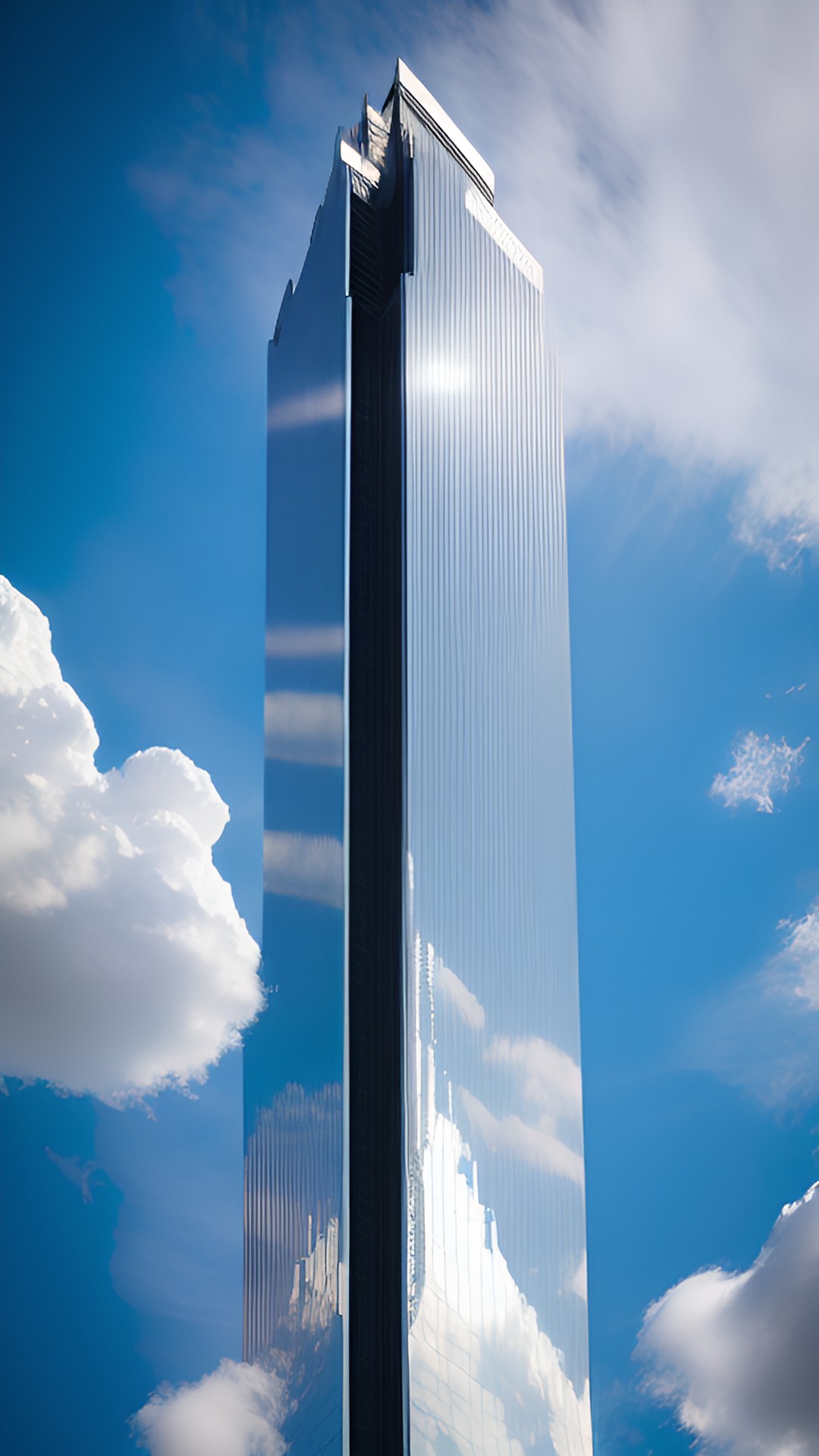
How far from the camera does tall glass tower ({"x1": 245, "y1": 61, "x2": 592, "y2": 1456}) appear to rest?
16.3 ft

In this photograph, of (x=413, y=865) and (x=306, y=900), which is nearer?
(x=413, y=865)

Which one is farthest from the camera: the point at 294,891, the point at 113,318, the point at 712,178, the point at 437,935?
the point at 712,178

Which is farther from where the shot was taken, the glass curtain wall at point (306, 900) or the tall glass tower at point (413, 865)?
the tall glass tower at point (413, 865)

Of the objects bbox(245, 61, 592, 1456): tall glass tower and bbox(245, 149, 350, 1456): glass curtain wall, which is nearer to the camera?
bbox(245, 149, 350, 1456): glass curtain wall

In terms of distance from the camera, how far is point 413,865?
17.1ft

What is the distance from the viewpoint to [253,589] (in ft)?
23.0

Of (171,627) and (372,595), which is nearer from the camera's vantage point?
(372,595)

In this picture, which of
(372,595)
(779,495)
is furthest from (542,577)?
(779,495)

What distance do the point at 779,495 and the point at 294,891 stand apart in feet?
20.2

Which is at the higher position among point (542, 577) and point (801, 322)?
point (801, 322)

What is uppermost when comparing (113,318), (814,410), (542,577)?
(814,410)

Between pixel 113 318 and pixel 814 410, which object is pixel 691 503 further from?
pixel 113 318

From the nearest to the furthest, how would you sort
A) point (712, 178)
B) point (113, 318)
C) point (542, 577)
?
point (113, 318), point (542, 577), point (712, 178)

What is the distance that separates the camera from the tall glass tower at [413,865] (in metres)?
4.98
